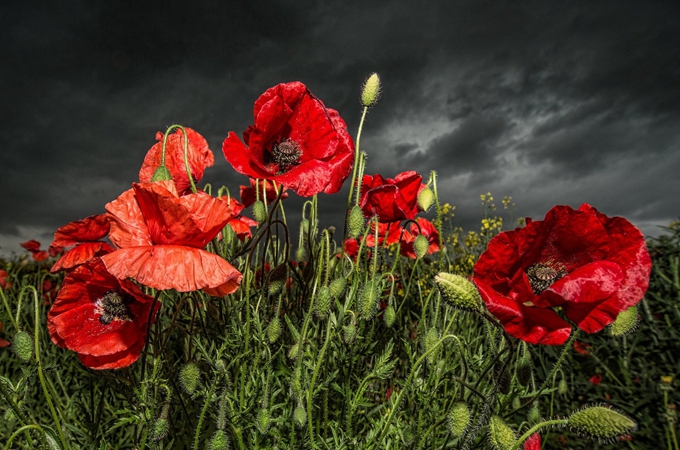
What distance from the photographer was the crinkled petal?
1206mm

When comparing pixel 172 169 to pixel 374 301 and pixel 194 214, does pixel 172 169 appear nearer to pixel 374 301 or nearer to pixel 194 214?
pixel 194 214

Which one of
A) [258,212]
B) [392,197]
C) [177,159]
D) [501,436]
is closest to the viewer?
[501,436]

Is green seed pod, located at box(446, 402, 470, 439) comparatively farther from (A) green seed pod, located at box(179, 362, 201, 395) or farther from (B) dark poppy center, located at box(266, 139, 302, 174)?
(B) dark poppy center, located at box(266, 139, 302, 174)

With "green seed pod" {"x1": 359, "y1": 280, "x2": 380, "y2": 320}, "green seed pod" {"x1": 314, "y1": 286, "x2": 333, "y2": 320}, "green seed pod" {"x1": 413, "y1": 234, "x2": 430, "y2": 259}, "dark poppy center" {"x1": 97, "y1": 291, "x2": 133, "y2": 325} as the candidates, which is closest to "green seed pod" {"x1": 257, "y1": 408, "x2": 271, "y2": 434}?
"green seed pod" {"x1": 314, "y1": 286, "x2": 333, "y2": 320}

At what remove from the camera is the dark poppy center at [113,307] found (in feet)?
5.32

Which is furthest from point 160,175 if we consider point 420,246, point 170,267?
point 420,246

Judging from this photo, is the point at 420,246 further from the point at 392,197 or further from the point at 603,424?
the point at 603,424

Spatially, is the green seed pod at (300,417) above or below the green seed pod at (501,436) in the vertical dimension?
above

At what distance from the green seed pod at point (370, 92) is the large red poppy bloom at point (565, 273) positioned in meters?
0.78

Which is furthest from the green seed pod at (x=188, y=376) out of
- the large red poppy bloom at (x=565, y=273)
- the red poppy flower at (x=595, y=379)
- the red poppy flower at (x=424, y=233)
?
the red poppy flower at (x=595, y=379)

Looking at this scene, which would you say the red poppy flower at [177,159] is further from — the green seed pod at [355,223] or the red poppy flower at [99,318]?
the green seed pod at [355,223]

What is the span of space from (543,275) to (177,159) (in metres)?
1.46

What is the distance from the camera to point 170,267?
125 cm

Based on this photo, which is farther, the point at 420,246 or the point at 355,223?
the point at 420,246
